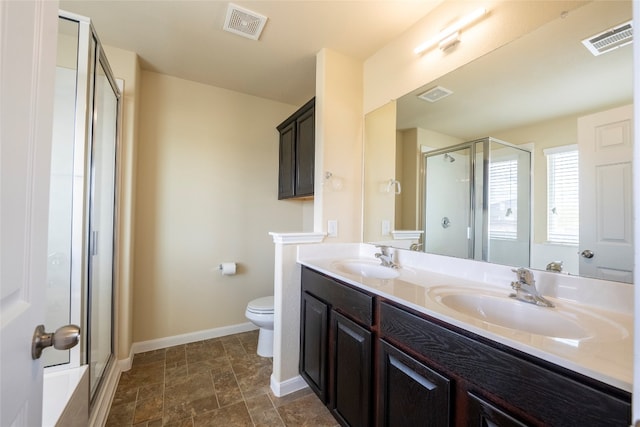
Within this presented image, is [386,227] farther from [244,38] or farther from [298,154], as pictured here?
[244,38]

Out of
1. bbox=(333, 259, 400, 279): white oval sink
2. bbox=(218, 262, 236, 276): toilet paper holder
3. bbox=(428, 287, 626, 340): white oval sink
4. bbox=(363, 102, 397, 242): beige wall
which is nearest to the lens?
bbox=(428, 287, 626, 340): white oval sink

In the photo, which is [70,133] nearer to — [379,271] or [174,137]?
[174,137]

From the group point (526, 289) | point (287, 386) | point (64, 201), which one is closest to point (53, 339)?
point (64, 201)

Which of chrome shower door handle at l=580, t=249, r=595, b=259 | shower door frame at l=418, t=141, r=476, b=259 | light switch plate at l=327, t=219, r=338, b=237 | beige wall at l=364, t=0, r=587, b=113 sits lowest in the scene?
chrome shower door handle at l=580, t=249, r=595, b=259

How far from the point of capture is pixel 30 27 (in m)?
0.47

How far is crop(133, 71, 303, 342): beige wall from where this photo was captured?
2266 millimetres

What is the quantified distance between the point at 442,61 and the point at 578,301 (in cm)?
136

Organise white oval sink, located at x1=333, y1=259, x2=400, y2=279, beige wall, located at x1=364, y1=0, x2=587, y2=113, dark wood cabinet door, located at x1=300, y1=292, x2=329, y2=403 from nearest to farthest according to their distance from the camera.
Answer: beige wall, located at x1=364, y1=0, x2=587, y2=113, dark wood cabinet door, located at x1=300, y1=292, x2=329, y2=403, white oval sink, located at x1=333, y1=259, x2=400, y2=279

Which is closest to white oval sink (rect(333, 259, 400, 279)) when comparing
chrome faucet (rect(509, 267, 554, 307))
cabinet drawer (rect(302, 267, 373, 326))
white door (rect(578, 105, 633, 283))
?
cabinet drawer (rect(302, 267, 373, 326))

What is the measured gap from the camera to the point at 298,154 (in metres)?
Result: 2.37

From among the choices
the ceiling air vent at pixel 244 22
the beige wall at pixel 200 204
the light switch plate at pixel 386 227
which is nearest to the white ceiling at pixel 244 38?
the ceiling air vent at pixel 244 22

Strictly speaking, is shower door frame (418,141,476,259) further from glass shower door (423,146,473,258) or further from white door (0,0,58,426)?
white door (0,0,58,426)

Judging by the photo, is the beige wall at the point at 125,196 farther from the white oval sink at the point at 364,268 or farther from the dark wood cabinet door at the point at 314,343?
the white oval sink at the point at 364,268

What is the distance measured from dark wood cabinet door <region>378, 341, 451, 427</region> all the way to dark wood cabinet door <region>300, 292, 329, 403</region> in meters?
0.44
